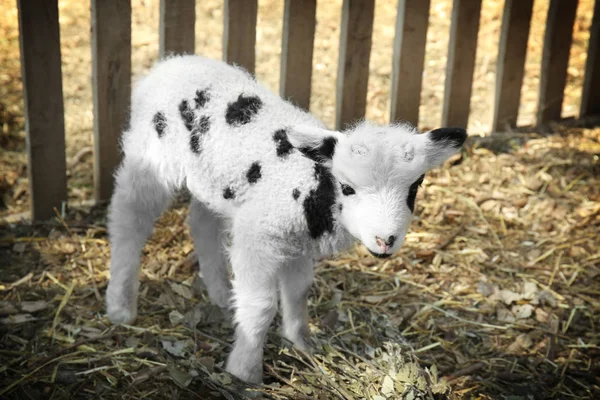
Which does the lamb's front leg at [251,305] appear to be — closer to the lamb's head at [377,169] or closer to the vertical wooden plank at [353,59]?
the lamb's head at [377,169]

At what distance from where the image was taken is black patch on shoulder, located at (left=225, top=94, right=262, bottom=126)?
3.87m

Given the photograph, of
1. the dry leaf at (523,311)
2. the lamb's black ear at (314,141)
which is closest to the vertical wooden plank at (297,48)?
the dry leaf at (523,311)

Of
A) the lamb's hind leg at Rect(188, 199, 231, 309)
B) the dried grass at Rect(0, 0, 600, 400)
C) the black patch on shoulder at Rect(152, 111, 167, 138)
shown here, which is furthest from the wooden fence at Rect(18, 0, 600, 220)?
the black patch on shoulder at Rect(152, 111, 167, 138)

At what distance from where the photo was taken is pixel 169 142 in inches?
159

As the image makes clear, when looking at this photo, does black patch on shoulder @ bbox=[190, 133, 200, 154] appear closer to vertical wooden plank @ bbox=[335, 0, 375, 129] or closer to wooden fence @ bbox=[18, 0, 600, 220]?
wooden fence @ bbox=[18, 0, 600, 220]

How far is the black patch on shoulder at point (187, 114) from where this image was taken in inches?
156

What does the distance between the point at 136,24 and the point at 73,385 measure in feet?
17.6

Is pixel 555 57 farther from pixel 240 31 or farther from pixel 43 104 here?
pixel 43 104

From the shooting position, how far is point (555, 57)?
7.11 metres

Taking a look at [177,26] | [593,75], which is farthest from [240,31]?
[593,75]

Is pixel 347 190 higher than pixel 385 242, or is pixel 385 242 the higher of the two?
pixel 347 190

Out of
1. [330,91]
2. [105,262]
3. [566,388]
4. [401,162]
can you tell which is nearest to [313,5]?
[330,91]

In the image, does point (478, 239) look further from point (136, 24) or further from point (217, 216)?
point (136, 24)

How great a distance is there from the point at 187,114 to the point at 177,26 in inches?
64.8
